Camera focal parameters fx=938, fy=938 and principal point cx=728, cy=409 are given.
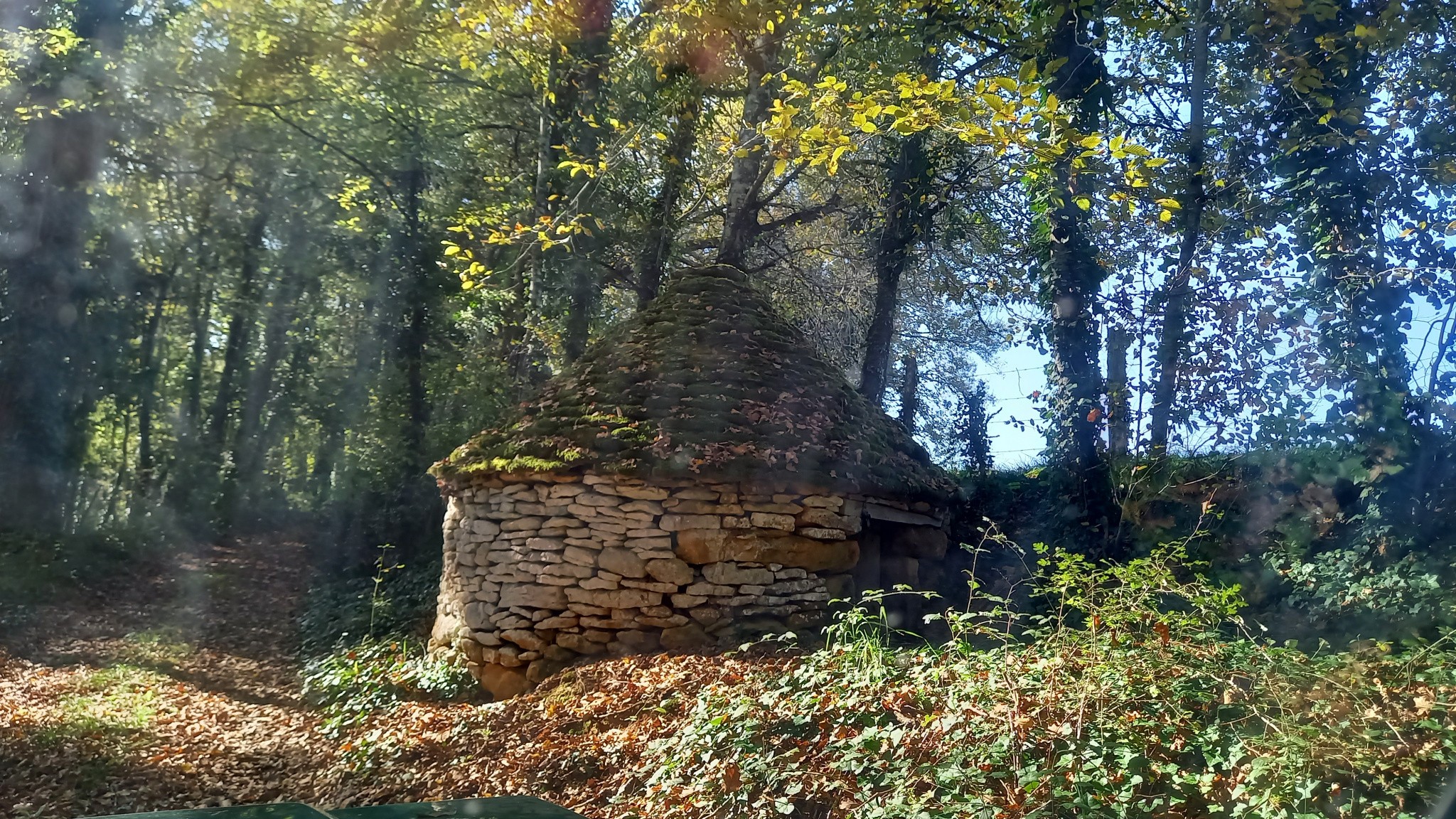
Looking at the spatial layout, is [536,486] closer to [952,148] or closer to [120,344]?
[952,148]

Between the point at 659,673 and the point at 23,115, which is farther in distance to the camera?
the point at 23,115

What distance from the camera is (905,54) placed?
928 cm

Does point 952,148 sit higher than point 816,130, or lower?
higher

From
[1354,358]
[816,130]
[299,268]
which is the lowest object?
[1354,358]

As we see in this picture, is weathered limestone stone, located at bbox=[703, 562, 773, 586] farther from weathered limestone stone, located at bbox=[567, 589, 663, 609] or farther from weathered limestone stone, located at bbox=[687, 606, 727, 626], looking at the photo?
weathered limestone stone, located at bbox=[567, 589, 663, 609]

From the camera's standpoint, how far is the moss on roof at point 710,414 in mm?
7883

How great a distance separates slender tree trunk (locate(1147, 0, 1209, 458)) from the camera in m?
8.79

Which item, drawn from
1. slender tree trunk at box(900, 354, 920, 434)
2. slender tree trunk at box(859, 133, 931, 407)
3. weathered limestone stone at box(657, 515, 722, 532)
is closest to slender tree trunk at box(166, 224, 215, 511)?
slender tree trunk at box(900, 354, 920, 434)

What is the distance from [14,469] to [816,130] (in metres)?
16.5

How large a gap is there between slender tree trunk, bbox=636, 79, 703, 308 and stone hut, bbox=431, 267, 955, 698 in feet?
15.4

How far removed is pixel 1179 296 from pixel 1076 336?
1.49 metres

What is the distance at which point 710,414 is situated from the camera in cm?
827

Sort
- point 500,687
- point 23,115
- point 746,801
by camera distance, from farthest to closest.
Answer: point 23,115 → point 500,687 → point 746,801

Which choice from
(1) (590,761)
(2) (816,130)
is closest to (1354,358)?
(2) (816,130)
